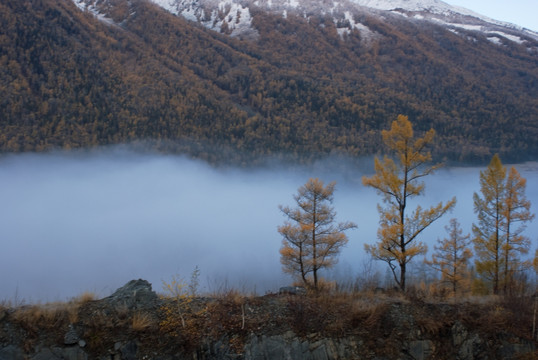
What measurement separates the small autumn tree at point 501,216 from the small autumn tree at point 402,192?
32.7 feet

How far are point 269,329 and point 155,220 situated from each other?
184 metres

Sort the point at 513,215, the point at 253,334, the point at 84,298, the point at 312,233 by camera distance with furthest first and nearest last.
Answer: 1. the point at 513,215
2. the point at 312,233
3. the point at 84,298
4. the point at 253,334

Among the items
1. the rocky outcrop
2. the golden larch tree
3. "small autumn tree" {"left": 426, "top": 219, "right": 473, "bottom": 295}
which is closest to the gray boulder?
the rocky outcrop

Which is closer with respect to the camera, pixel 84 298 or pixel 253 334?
pixel 253 334

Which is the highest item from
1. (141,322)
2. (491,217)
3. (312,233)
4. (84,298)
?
(491,217)

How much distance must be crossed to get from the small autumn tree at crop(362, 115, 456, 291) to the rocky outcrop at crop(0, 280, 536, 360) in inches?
194

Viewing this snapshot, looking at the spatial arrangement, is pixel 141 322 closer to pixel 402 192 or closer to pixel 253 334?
pixel 253 334

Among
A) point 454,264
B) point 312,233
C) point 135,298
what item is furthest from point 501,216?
point 135,298

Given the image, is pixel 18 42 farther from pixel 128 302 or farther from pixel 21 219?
pixel 128 302

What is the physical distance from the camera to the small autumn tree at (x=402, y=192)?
15.3 m

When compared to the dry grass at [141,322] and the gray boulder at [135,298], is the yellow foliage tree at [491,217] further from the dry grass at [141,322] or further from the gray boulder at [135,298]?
the dry grass at [141,322]

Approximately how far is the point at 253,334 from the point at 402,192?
9283 mm

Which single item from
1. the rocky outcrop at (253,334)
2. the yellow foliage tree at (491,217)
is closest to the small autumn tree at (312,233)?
the rocky outcrop at (253,334)

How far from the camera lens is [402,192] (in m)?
15.6
